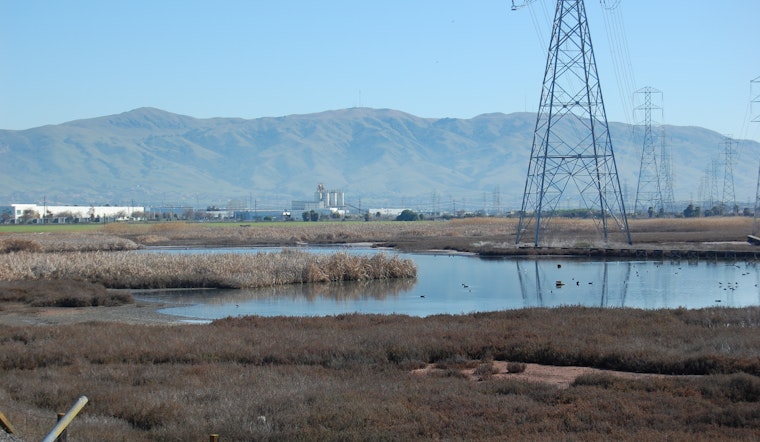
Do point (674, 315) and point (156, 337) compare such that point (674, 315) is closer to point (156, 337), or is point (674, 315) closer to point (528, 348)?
point (528, 348)

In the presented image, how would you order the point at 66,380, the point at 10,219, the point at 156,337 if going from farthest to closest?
1. the point at 10,219
2. the point at 156,337
3. the point at 66,380

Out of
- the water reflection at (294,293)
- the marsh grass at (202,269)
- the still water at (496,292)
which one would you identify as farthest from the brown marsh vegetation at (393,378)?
the marsh grass at (202,269)

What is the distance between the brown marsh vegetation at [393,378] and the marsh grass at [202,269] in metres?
17.1

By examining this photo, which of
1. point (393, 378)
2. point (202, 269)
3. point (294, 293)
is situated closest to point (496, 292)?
point (294, 293)

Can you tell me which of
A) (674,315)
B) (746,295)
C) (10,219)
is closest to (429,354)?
(674,315)

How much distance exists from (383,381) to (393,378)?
18.1 inches

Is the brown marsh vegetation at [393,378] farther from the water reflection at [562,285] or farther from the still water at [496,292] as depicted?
the water reflection at [562,285]

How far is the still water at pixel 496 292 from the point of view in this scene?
3428 cm

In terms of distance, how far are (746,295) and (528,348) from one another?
834 inches

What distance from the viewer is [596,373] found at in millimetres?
16641

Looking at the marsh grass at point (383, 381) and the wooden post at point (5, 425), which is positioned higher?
the wooden post at point (5, 425)

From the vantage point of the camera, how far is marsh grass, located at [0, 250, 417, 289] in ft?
141

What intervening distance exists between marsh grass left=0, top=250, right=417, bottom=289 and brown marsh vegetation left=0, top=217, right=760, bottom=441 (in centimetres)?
1711

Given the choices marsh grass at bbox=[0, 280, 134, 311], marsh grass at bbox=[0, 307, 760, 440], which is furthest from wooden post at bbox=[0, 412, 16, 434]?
marsh grass at bbox=[0, 280, 134, 311]
